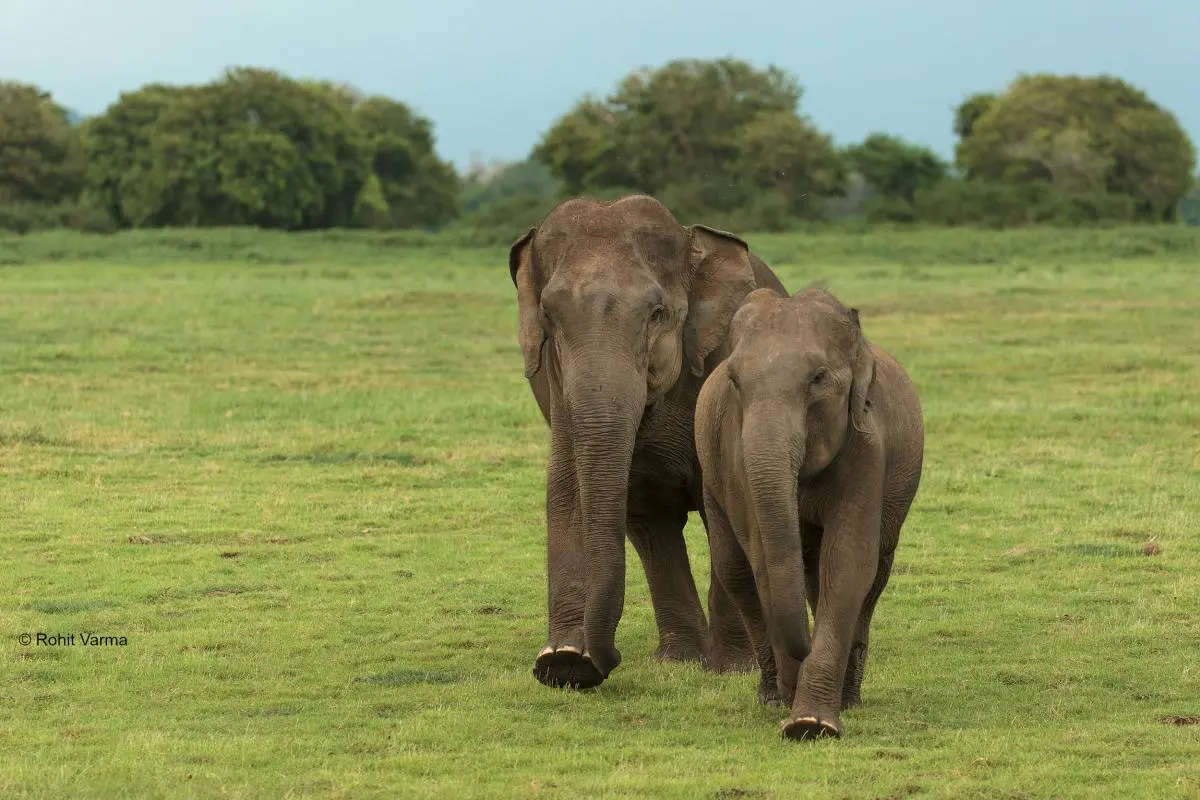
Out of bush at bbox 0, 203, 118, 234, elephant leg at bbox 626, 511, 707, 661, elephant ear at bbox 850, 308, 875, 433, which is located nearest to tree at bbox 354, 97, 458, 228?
bush at bbox 0, 203, 118, 234

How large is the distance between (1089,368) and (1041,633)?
1316cm

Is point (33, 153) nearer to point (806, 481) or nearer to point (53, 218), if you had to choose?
point (53, 218)

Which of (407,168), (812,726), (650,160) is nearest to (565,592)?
(812,726)

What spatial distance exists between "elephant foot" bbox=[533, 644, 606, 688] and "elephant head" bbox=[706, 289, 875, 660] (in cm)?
126

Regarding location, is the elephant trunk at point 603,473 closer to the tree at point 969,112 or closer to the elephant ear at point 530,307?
the elephant ear at point 530,307

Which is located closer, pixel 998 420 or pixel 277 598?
pixel 277 598

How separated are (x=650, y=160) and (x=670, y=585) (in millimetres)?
48168

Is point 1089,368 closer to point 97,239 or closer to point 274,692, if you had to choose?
point 274,692

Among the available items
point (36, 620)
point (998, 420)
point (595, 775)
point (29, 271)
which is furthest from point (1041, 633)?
point (29, 271)

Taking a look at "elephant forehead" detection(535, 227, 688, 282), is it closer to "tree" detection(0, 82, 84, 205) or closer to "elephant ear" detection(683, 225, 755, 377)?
"elephant ear" detection(683, 225, 755, 377)

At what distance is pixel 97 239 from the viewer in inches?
1678

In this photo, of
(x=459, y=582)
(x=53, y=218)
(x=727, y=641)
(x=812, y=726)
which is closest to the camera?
(x=812, y=726)

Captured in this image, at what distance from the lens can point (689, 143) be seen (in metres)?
57.6

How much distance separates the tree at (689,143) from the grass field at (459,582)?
29294 mm
